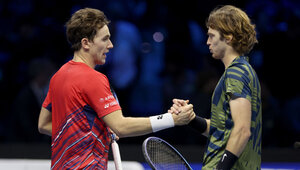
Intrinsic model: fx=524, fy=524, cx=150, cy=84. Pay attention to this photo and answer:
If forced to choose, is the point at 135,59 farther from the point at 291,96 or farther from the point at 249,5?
the point at 291,96

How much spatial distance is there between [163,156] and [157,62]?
3.38 meters

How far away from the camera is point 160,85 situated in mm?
6176

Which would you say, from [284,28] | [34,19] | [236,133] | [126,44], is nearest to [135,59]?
[126,44]

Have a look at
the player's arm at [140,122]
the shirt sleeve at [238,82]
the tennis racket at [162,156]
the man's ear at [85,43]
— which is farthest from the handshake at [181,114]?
the man's ear at [85,43]

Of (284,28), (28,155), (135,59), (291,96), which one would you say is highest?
(284,28)

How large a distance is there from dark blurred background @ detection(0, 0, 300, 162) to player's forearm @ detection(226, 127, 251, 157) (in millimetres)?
3373

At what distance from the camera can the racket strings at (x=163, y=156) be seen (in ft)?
→ 9.41

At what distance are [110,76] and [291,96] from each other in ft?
7.03

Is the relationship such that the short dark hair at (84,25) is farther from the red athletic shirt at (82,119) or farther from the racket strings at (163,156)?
the racket strings at (163,156)

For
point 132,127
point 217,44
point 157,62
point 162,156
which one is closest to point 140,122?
point 132,127

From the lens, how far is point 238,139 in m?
2.57

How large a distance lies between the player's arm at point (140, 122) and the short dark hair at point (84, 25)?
48 cm

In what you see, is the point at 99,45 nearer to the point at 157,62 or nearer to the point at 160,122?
the point at 160,122

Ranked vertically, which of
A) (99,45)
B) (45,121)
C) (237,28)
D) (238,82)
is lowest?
(45,121)
